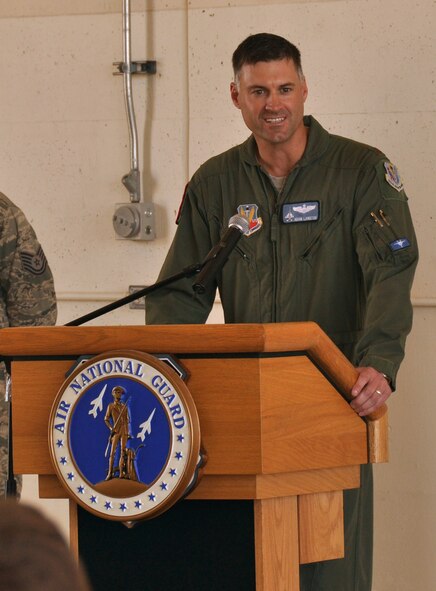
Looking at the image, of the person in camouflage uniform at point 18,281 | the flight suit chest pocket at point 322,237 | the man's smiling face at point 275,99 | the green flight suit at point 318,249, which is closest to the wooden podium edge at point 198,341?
the green flight suit at point 318,249

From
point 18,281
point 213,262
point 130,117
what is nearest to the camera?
point 213,262

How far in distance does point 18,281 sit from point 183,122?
1.04 m

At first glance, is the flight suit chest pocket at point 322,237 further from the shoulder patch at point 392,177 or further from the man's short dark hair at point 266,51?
the man's short dark hair at point 266,51

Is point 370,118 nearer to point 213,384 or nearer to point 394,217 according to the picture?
point 394,217

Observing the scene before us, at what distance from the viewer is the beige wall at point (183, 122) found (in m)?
3.34

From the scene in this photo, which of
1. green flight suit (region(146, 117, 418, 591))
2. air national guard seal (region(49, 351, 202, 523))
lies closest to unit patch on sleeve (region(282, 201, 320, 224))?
green flight suit (region(146, 117, 418, 591))

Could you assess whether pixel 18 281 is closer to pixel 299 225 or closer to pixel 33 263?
pixel 33 263

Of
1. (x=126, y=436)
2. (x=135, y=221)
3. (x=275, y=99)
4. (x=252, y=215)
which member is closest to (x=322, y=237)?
(x=252, y=215)

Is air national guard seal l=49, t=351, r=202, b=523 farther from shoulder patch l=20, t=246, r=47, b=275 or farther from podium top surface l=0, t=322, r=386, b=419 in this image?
shoulder patch l=20, t=246, r=47, b=275

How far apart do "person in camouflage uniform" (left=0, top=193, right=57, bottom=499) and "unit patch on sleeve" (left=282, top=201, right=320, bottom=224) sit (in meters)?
0.77

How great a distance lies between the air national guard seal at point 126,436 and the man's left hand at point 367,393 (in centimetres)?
33

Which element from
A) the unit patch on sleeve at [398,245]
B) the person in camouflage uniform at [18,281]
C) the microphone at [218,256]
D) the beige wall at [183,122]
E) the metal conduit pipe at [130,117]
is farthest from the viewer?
the metal conduit pipe at [130,117]

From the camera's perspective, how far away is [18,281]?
9.29ft

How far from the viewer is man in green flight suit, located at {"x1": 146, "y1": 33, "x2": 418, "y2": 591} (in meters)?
2.37
